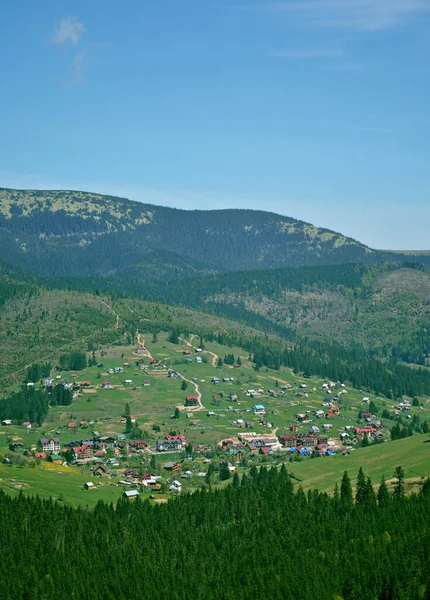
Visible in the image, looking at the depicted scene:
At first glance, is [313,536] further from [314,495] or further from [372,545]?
[314,495]

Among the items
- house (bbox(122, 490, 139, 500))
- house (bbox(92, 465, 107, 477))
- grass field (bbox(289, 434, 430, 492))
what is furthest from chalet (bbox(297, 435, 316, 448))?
house (bbox(122, 490, 139, 500))

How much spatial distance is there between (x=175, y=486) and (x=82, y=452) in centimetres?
3035

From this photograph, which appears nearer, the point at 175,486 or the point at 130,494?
the point at 130,494

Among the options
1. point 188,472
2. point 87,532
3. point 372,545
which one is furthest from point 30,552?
point 188,472

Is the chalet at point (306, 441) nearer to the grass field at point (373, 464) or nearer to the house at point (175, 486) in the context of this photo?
the grass field at point (373, 464)

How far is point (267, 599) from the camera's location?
92438 millimetres

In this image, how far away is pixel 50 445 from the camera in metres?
175

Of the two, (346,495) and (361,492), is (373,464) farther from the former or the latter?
(346,495)

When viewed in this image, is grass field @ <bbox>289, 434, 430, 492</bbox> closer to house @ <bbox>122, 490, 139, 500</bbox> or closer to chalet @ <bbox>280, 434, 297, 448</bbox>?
chalet @ <bbox>280, 434, 297, 448</bbox>

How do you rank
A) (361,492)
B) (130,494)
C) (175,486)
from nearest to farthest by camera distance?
(361,492)
(130,494)
(175,486)

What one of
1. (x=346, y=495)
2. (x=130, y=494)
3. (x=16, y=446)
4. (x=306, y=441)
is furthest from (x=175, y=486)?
(x=306, y=441)

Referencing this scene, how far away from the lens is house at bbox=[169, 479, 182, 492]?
485 feet

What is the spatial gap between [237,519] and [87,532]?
67.1 feet

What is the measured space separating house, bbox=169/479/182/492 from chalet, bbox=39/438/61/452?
1282 inches
